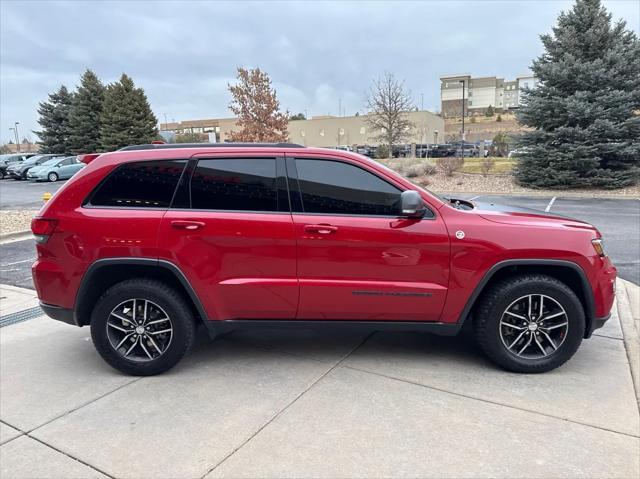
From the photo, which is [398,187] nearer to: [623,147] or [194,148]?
[194,148]

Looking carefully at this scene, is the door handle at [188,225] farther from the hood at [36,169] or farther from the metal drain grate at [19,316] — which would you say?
the hood at [36,169]

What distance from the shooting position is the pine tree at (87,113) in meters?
36.6

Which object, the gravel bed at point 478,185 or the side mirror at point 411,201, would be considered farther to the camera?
the gravel bed at point 478,185

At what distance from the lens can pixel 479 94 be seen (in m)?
120

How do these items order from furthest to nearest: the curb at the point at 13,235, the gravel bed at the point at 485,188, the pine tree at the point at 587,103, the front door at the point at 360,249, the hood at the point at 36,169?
the hood at the point at 36,169 < the pine tree at the point at 587,103 < the gravel bed at the point at 485,188 < the curb at the point at 13,235 < the front door at the point at 360,249

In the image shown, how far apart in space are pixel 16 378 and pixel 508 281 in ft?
13.0

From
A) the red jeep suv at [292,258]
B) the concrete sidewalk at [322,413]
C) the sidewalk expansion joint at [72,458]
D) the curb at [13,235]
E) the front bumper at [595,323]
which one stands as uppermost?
the red jeep suv at [292,258]

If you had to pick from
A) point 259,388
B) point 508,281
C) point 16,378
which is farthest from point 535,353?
point 16,378

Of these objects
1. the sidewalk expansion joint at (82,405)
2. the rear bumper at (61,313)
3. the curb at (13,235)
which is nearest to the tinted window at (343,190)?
the sidewalk expansion joint at (82,405)

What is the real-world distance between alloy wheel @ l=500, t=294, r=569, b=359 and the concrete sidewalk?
0.22m

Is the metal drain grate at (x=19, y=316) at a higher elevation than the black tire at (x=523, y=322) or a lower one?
lower

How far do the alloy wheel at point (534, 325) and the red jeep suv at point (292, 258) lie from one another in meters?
Answer: 0.01

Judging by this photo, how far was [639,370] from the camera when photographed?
370 centimetres

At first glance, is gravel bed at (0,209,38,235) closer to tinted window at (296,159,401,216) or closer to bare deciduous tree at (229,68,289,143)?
tinted window at (296,159,401,216)
